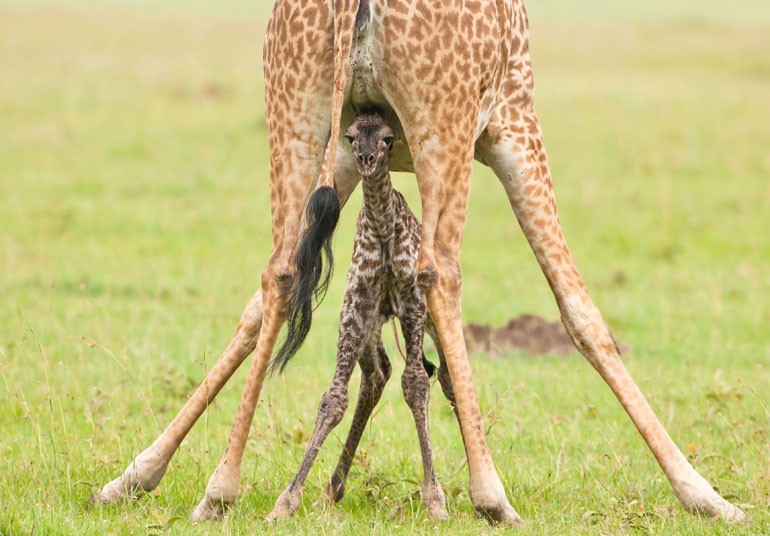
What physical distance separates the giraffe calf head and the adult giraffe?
0.08 meters

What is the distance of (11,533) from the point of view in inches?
190

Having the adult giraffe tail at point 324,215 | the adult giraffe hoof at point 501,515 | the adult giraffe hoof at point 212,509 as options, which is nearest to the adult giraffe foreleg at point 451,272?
the adult giraffe hoof at point 501,515

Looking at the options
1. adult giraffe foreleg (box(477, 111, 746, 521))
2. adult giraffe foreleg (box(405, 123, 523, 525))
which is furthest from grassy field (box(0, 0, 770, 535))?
adult giraffe foreleg (box(477, 111, 746, 521))

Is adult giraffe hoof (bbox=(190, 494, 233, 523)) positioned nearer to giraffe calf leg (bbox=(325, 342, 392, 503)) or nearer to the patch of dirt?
giraffe calf leg (bbox=(325, 342, 392, 503))

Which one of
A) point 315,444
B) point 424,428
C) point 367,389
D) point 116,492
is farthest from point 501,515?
point 116,492

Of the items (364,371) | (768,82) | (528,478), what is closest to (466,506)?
(528,478)

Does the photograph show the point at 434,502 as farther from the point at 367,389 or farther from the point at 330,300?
the point at 330,300

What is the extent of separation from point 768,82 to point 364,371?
21.5 meters

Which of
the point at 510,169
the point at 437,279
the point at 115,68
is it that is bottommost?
the point at 115,68

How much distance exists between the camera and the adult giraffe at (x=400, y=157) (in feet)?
16.9

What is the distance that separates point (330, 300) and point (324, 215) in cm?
597

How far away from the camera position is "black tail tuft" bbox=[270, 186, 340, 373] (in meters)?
5.09

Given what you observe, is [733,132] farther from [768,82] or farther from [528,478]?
[528,478]

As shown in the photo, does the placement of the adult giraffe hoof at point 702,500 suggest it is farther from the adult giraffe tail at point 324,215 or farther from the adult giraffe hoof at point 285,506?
the adult giraffe tail at point 324,215
